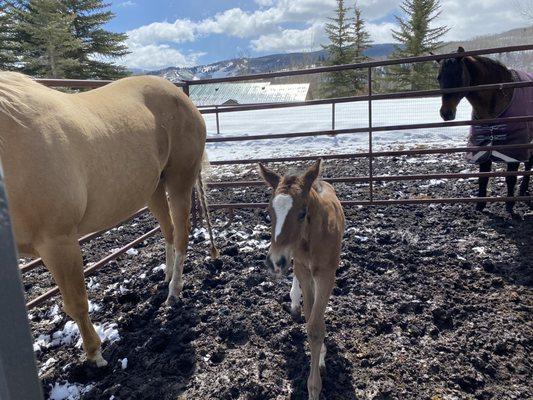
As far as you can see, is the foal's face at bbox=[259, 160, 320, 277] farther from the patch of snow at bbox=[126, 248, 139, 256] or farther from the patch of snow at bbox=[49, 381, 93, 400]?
the patch of snow at bbox=[126, 248, 139, 256]

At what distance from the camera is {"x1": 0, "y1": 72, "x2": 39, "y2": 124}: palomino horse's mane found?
81.4 inches

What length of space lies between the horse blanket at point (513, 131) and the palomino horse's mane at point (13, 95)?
4464 mm

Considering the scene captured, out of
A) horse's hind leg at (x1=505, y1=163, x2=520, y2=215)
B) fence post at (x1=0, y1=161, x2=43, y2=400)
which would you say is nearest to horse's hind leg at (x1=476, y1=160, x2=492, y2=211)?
horse's hind leg at (x1=505, y1=163, x2=520, y2=215)

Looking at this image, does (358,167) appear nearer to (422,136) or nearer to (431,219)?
(431,219)

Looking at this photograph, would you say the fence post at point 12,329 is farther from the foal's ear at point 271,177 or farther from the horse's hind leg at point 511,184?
the horse's hind leg at point 511,184

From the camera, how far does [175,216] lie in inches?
136

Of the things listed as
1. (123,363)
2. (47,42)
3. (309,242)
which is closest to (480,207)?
(309,242)

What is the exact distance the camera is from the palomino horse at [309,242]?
209 cm

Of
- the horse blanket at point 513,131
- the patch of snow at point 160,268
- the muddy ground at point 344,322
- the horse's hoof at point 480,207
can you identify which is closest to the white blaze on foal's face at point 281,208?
the muddy ground at point 344,322

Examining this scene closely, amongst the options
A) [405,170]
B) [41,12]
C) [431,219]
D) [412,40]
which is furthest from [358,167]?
[412,40]

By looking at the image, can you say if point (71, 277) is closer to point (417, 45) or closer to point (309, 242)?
point (309, 242)

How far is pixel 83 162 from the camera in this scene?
7.73ft

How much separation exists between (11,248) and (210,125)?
16.3 metres

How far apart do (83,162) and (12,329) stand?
1.84 metres
